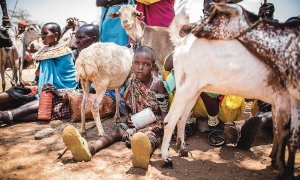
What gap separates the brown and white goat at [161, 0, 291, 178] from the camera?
224cm

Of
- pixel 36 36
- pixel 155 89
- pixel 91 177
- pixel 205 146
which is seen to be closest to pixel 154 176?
pixel 91 177

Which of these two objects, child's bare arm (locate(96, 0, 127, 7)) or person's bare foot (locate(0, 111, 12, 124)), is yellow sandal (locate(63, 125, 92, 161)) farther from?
child's bare arm (locate(96, 0, 127, 7))

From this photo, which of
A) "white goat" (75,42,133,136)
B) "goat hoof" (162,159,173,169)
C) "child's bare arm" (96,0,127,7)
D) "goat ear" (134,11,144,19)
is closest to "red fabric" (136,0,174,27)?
"goat ear" (134,11,144,19)

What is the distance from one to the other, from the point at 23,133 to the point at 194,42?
9.33ft

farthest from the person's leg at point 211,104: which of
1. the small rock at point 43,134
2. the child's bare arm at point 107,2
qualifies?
the child's bare arm at point 107,2

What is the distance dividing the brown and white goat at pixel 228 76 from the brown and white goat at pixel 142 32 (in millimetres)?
2515

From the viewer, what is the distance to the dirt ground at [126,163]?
2.52 m

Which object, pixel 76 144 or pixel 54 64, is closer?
pixel 76 144

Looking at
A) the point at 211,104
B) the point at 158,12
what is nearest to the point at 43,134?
the point at 211,104

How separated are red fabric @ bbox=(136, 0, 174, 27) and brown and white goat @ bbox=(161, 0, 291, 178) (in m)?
2.91

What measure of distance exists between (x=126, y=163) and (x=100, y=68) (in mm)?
1278

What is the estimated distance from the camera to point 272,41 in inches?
85.4

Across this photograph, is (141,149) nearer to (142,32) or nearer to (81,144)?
(81,144)

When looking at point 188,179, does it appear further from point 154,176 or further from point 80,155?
point 80,155
